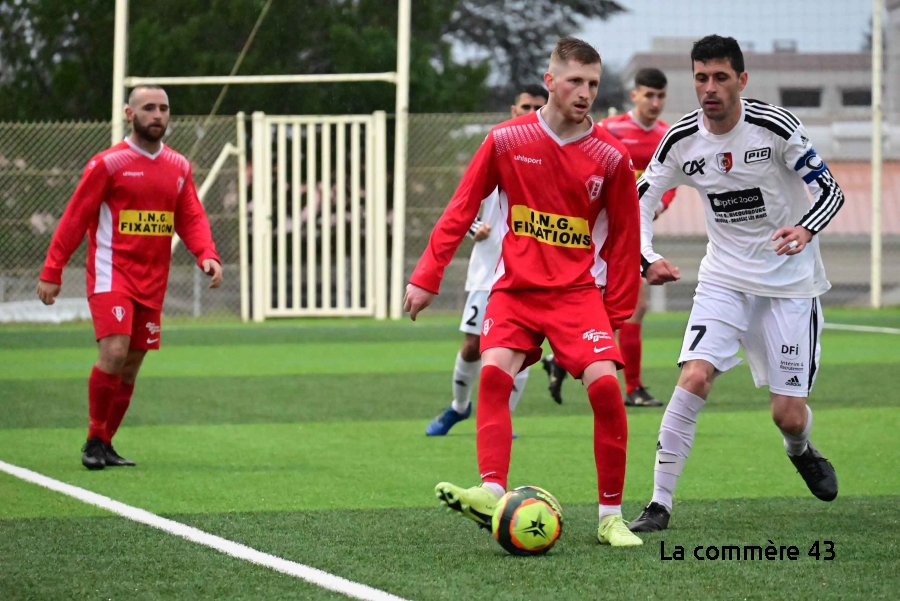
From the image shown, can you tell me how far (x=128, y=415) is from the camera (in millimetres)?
10133

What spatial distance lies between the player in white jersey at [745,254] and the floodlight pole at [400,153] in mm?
14122

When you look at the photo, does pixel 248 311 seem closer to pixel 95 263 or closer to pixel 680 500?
pixel 95 263

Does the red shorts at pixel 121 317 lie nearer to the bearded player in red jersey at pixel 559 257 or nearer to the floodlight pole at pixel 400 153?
the bearded player in red jersey at pixel 559 257

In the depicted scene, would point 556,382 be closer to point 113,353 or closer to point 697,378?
point 113,353

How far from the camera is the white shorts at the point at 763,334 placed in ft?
19.2

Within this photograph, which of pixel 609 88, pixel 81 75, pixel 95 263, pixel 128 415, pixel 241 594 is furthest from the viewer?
pixel 609 88

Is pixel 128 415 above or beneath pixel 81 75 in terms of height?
beneath

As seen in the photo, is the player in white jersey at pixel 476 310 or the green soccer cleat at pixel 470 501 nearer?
the green soccer cleat at pixel 470 501

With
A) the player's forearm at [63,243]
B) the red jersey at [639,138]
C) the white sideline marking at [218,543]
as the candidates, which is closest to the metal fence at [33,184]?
the red jersey at [639,138]

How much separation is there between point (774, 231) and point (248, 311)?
50.9ft

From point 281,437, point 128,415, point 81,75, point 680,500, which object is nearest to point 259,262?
point 81,75

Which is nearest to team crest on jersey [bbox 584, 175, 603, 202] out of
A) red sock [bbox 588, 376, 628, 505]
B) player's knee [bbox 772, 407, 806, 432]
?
red sock [bbox 588, 376, 628, 505]

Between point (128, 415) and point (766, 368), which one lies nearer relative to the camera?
point (766, 368)

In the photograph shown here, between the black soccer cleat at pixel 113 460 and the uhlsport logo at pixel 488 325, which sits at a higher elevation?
the uhlsport logo at pixel 488 325
